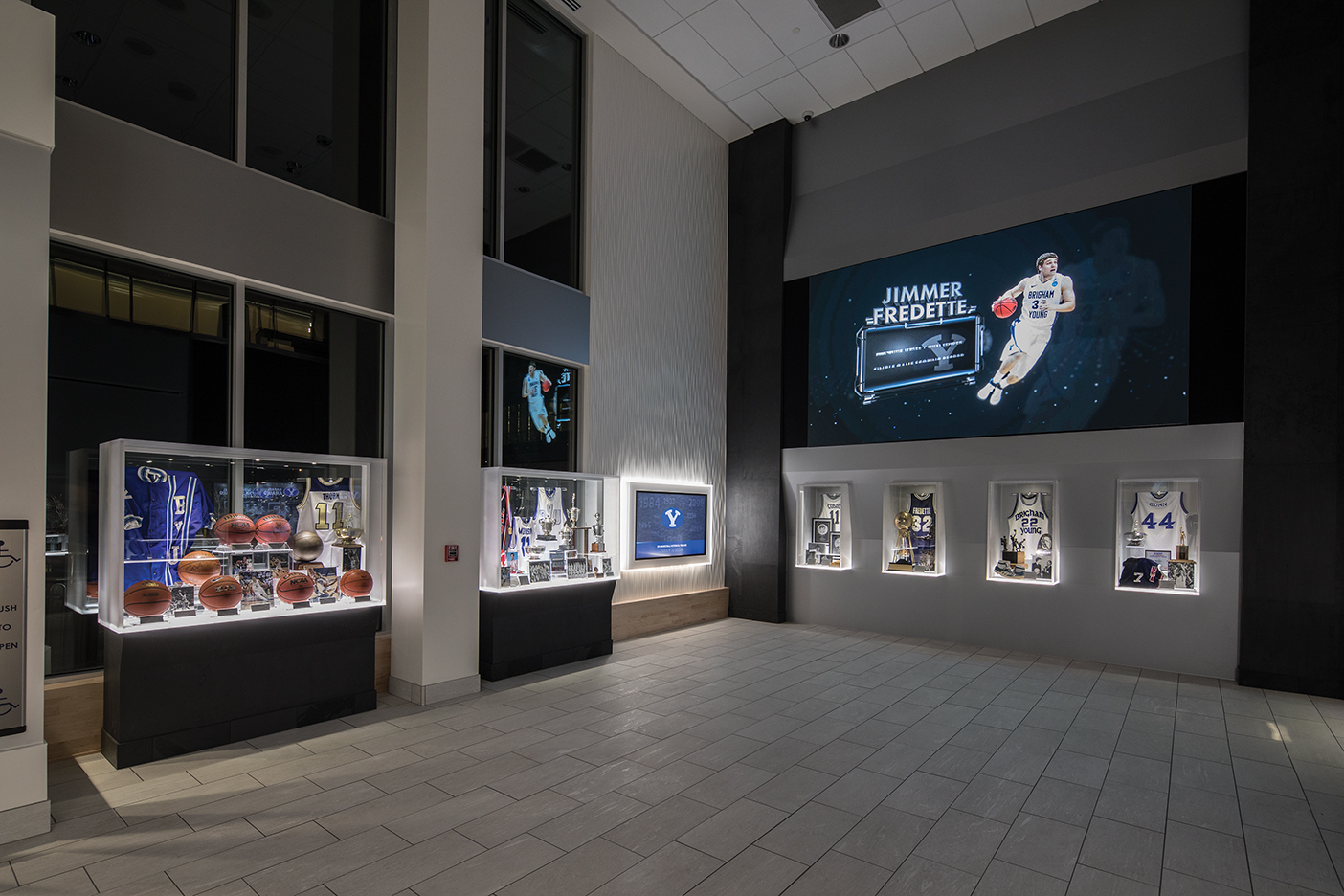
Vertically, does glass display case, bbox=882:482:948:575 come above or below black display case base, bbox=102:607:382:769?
above

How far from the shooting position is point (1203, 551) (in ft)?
21.1

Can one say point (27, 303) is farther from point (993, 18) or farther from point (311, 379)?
point (993, 18)

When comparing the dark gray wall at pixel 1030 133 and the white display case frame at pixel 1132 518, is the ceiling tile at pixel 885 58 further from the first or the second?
the white display case frame at pixel 1132 518

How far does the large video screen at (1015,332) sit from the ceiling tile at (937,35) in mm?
2234

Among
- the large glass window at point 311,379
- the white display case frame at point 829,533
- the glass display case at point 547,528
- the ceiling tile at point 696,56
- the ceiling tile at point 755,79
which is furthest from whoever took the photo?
the white display case frame at point 829,533

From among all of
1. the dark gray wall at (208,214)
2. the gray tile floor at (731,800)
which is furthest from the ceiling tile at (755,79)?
the gray tile floor at (731,800)

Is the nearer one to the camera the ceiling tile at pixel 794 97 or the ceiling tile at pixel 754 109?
the ceiling tile at pixel 794 97

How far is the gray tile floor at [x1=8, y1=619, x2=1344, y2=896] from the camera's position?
2893mm

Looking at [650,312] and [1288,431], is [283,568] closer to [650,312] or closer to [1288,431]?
[650,312]

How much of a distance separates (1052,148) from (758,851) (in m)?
7.76

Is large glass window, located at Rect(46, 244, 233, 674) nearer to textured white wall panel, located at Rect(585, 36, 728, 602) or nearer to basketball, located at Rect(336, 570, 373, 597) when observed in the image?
basketball, located at Rect(336, 570, 373, 597)

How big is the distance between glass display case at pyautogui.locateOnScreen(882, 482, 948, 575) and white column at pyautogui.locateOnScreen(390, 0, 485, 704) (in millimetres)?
5034

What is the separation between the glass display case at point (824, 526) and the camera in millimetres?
8742

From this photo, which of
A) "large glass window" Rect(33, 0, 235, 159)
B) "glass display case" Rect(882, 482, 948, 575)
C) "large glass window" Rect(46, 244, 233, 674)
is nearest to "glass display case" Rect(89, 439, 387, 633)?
"large glass window" Rect(46, 244, 233, 674)
